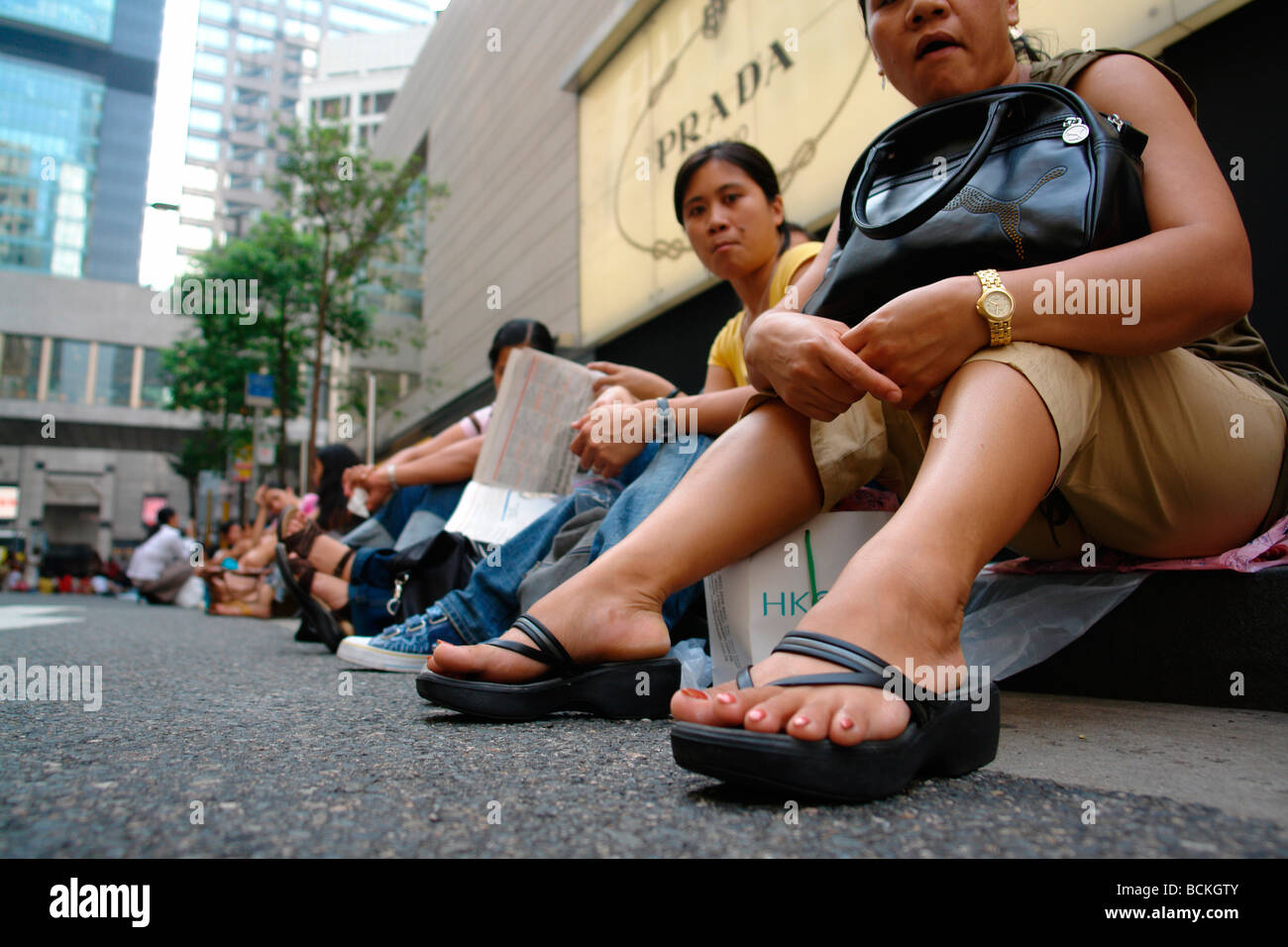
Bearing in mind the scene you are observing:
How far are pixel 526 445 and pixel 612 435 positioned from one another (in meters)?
0.46

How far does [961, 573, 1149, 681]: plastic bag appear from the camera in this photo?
1.44 m

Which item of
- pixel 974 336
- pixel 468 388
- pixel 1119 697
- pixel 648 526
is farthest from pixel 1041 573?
pixel 468 388

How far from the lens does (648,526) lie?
1.30 meters

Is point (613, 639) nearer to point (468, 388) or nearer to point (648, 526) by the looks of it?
point (648, 526)

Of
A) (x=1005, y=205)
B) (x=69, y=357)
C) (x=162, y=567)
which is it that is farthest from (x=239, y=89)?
(x=1005, y=205)

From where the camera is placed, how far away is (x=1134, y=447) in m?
1.16

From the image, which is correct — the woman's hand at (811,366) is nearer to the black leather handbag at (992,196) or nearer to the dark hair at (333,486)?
the black leather handbag at (992,196)

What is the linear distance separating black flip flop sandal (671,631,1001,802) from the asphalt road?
2 centimetres

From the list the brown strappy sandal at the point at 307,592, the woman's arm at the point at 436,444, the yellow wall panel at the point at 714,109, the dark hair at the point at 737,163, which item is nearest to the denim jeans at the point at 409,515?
the woman's arm at the point at 436,444

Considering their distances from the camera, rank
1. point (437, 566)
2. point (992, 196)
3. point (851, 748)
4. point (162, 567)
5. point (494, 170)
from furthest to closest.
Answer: point (494, 170), point (162, 567), point (437, 566), point (992, 196), point (851, 748)

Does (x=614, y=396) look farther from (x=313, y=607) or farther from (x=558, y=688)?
(x=313, y=607)

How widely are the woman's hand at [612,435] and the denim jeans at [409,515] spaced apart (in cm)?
113

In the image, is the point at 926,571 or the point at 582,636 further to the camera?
the point at 582,636

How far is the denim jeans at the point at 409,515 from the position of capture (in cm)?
298
